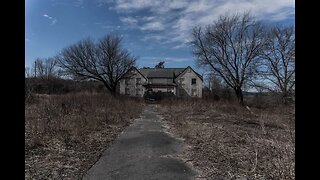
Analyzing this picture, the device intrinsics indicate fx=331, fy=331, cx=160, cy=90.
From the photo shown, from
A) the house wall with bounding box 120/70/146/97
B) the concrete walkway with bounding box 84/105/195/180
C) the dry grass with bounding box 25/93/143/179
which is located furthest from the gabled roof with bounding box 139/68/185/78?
the concrete walkway with bounding box 84/105/195/180

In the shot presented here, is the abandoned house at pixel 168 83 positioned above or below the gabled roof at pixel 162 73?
below

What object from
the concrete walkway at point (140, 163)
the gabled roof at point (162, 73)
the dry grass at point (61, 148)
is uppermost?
the gabled roof at point (162, 73)

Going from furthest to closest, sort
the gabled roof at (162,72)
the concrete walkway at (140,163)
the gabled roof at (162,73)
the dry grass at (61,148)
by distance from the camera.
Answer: the gabled roof at (162,72) → the gabled roof at (162,73) → the dry grass at (61,148) → the concrete walkway at (140,163)

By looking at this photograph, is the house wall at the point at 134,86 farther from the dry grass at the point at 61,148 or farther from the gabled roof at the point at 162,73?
the dry grass at the point at 61,148

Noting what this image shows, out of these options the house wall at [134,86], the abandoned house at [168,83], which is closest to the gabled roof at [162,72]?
the abandoned house at [168,83]

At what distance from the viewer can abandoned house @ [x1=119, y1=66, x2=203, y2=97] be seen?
74250 millimetres

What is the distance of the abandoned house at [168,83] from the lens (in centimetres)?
7425

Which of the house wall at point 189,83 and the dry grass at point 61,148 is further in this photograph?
the house wall at point 189,83

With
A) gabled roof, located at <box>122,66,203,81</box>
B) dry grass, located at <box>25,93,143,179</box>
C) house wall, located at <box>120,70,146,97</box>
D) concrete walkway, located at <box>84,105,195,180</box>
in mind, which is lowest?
concrete walkway, located at <box>84,105,195,180</box>

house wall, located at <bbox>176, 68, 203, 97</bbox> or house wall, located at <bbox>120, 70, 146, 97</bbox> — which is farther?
house wall, located at <bbox>176, 68, 203, 97</bbox>

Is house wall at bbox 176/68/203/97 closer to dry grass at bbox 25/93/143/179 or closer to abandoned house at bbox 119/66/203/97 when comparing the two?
abandoned house at bbox 119/66/203/97

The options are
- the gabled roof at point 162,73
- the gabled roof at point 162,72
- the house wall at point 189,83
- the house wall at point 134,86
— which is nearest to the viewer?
the house wall at point 134,86
